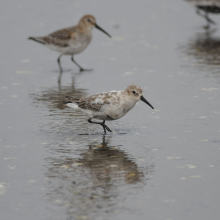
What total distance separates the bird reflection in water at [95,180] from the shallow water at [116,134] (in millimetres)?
17

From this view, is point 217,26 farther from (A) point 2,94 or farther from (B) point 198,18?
(A) point 2,94

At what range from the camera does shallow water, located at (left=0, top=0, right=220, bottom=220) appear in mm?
7738

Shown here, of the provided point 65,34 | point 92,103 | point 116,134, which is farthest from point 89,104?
point 65,34

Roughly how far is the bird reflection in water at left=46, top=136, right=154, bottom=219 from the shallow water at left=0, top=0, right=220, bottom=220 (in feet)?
0.06

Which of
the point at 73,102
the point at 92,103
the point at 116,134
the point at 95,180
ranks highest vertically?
the point at 92,103

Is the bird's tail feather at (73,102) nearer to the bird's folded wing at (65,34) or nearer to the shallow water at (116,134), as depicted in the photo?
the shallow water at (116,134)

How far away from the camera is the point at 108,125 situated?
12.2 meters

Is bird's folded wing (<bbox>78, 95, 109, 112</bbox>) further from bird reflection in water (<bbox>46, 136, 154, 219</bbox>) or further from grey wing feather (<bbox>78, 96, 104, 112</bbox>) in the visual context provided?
bird reflection in water (<bbox>46, 136, 154, 219</bbox>)

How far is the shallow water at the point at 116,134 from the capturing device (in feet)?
25.4

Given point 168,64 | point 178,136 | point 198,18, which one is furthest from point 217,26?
point 178,136

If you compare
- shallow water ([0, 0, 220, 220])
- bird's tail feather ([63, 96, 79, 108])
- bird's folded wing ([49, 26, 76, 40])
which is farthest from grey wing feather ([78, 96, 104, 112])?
bird's folded wing ([49, 26, 76, 40])

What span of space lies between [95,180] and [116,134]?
9.71ft

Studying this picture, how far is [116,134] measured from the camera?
37.4ft

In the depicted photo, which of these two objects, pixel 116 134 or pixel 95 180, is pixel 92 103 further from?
pixel 95 180
